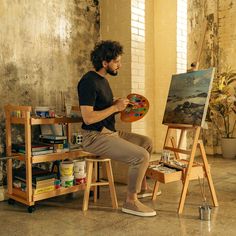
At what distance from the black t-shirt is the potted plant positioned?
318 centimetres

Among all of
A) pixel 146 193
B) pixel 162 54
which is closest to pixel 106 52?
pixel 146 193

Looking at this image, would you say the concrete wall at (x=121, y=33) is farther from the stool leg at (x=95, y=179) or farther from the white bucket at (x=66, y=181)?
the white bucket at (x=66, y=181)

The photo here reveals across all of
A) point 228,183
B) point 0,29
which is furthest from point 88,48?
point 228,183

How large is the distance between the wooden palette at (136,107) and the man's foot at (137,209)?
0.88 metres

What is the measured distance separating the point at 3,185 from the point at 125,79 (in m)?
1.90

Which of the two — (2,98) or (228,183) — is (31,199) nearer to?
(2,98)

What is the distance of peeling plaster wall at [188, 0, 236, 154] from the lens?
6328mm

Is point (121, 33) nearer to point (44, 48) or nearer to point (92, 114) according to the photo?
point (44, 48)

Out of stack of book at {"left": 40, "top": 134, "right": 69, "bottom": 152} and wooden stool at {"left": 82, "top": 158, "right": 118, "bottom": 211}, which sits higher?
stack of book at {"left": 40, "top": 134, "right": 69, "bottom": 152}

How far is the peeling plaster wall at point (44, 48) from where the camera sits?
347cm

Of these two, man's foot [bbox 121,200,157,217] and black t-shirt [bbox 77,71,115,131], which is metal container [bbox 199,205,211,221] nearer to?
man's foot [bbox 121,200,157,217]

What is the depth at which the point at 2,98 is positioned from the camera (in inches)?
135

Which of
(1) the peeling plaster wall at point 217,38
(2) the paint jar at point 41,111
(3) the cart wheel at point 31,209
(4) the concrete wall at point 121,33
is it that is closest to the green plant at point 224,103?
(1) the peeling plaster wall at point 217,38

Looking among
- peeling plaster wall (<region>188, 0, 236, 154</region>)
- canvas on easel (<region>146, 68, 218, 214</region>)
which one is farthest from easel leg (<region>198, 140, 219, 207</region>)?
peeling plaster wall (<region>188, 0, 236, 154</region>)
